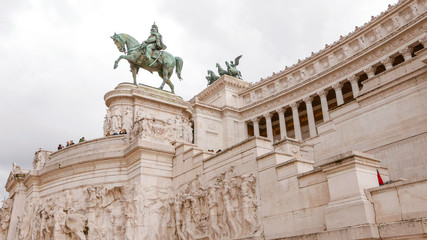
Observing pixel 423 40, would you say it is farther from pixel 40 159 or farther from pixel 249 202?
pixel 40 159

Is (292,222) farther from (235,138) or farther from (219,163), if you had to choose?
(235,138)

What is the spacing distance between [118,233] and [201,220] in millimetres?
4338

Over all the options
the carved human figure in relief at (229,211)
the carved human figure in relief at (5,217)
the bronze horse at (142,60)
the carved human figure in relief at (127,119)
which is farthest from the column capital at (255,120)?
the carved human figure in relief at (229,211)

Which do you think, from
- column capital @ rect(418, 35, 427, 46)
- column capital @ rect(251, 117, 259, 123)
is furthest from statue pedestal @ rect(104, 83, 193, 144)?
column capital @ rect(251, 117, 259, 123)

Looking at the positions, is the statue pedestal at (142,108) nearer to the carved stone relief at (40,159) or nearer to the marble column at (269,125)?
the carved stone relief at (40,159)

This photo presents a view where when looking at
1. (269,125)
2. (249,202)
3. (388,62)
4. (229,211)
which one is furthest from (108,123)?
(388,62)

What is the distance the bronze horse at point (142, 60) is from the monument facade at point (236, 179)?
3.22m

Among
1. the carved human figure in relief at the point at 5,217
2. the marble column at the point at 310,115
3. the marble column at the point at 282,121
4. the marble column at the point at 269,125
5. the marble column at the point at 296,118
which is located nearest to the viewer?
the carved human figure in relief at the point at 5,217

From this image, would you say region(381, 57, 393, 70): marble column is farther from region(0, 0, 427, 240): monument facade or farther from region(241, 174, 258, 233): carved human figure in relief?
region(241, 174, 258, 233): carved human figure in relief

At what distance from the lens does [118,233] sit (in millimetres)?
18203

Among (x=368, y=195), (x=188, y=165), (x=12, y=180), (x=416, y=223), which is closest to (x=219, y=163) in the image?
(x=188, y=165)

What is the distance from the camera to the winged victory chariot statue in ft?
102

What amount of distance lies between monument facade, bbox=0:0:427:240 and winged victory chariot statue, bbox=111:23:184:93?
3.27 m

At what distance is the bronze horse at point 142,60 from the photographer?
31.2m
